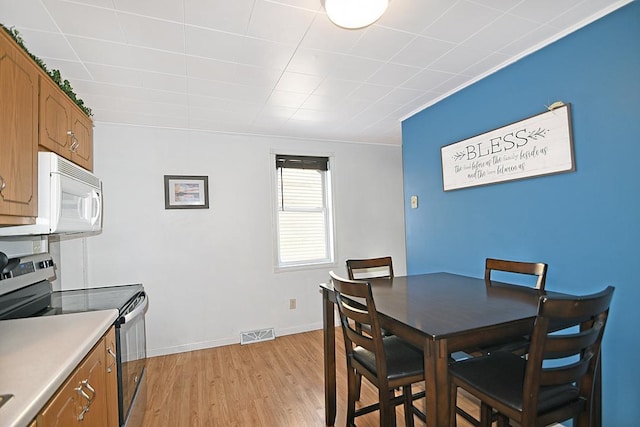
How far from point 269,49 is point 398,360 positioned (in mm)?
1933

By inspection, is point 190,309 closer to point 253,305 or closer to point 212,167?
point 253,305

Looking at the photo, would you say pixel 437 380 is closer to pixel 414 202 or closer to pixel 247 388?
pixel 247 388

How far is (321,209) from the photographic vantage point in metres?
4.06

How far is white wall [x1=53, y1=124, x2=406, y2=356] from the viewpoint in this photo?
3.11m

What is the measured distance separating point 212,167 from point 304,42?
6.70 feet

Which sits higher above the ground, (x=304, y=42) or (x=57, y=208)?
(x=304, y=42)

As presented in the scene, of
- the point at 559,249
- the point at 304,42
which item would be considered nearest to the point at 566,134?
the point at 559,249

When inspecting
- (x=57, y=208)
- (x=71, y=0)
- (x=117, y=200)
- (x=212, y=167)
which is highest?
(x=71, y=0)

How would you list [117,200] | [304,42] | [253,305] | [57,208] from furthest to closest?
[253,305]
[117,200]
[304,42]
[57,208]

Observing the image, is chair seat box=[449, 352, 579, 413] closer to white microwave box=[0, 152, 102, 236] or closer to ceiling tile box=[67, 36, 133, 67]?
white microwave box=[0, 152, 102, 236]

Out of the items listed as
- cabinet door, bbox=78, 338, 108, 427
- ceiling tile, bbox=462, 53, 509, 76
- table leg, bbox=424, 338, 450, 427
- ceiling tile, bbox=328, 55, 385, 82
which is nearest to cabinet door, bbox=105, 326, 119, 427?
cabinet door, bbox=78, 338, 108, 427

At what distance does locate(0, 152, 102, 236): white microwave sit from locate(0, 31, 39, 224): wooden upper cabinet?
0.05 metres

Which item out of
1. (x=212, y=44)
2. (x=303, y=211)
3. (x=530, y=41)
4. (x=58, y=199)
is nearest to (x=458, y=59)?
(x=530, y=41)

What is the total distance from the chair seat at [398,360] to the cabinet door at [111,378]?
1239mm
